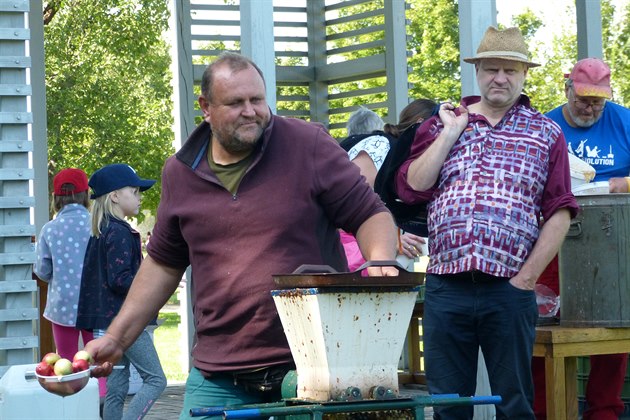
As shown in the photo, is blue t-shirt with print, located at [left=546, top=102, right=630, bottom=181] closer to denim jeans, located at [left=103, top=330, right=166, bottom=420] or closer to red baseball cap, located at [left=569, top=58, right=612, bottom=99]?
red baseball cap, located at [left=569, top=58, right=612, bottom=99]

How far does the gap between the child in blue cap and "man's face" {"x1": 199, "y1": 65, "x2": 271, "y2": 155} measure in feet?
11.3

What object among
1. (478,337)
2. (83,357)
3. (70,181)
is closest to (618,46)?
(70,181)

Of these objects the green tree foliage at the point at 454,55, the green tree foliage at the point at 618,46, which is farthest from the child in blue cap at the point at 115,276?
the green tree foliage at the point at 618,46

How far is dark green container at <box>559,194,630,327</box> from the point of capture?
19.5 ft

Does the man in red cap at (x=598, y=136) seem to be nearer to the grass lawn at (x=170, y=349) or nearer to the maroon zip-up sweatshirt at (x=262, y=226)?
the maroon zip-up sweatshirt at (x=262, y=226)

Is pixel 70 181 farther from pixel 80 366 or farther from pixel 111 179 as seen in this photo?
pixel 80 366

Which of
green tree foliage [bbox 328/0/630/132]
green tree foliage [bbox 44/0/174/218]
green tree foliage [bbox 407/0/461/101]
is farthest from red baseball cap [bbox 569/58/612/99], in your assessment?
green tree foliage [bbox 407/0/461/101]

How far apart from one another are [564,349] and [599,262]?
45cm

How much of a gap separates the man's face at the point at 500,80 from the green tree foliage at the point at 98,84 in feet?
75.9

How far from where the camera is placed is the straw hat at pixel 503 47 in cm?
534

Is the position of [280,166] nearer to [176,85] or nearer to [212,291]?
[212,291]

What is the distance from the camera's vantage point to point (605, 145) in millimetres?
6648

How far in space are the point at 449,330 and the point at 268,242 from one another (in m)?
1.48

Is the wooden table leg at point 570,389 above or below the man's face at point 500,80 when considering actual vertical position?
below
